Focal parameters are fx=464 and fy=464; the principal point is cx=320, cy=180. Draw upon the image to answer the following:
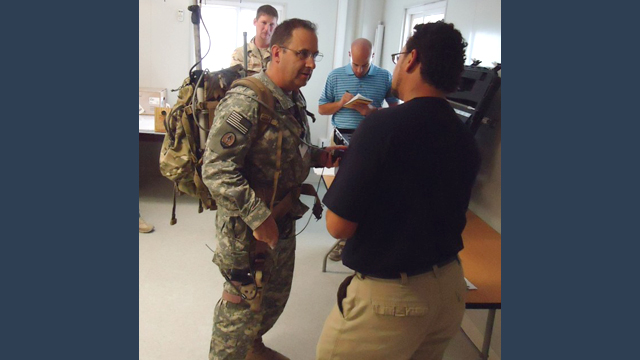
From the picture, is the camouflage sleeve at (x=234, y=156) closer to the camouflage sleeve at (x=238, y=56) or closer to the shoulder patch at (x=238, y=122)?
the shoulder patch at (x=238, y=122)

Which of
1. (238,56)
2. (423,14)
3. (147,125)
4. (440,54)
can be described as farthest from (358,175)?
(147,125)

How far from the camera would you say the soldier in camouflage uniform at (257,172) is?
1.60m

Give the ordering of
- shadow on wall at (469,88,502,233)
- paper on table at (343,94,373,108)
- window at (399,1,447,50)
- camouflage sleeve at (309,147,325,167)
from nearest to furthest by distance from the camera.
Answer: camouflage sleeve at (309,147,325,167) < shadow on wall at (469,88,502,233) < paper on table at (343,94,373,108) < window at (399,1,447,50)

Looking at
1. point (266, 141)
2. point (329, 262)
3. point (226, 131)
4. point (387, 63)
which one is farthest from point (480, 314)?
point (387, 63)

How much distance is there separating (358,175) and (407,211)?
0.56ft

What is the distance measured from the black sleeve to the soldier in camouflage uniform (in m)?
0.47

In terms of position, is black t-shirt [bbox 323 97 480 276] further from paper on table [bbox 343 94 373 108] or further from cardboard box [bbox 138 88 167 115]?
cardboard box [bbox 138 88 167 115]

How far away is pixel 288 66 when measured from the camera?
171 centimetres

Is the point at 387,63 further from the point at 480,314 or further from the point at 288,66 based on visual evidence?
the point at 288,66

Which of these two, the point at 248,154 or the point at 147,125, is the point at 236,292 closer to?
the point at 248,154

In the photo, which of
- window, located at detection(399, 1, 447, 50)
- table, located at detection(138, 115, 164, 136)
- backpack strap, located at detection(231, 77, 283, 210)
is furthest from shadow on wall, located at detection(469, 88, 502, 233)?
table, located at detection(138, 115, 164, 136)

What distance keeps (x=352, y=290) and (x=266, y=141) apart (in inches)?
25.5

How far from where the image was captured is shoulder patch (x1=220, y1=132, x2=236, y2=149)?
5.19 feet

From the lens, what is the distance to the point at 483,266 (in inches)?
78.3
